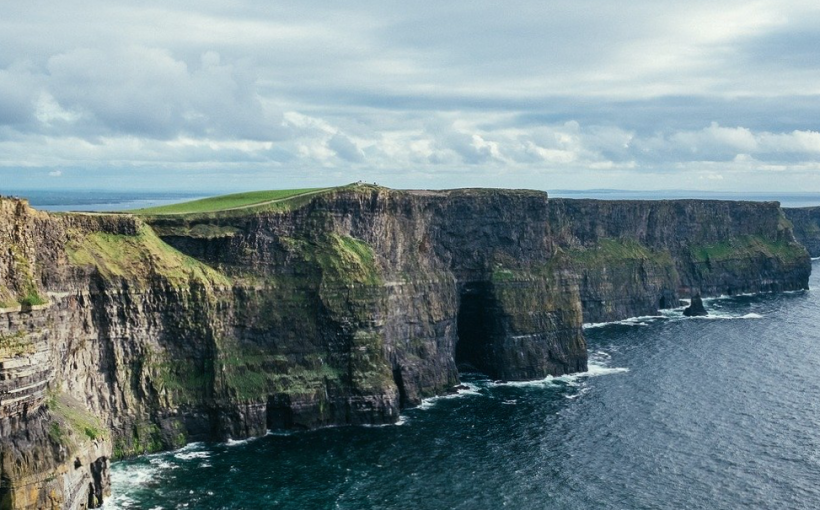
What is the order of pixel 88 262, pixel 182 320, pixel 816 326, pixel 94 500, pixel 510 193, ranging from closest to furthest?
pixel 94 500 < pixel 88 262 < pixel 182 320 < pixel 510 193 < pixel 816 326

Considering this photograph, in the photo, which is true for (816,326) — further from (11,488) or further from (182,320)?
(11,488)


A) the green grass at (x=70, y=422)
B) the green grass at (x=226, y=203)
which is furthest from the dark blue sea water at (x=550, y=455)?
the green grass at (x=226, y=203)

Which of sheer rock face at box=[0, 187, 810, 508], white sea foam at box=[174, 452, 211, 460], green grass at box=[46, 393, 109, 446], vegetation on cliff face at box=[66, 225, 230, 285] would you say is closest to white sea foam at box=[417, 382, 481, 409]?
sheer rock face at box=[0, 187, 810, 508]

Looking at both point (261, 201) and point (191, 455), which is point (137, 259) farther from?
point (261, 201)

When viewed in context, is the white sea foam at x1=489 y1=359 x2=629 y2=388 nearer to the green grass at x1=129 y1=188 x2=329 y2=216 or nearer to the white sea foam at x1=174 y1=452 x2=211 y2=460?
the green grass at x1=129 y1=188 x2=329 y2=216

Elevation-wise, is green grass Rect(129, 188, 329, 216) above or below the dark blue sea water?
above

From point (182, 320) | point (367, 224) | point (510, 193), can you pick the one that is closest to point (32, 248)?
point (182, 320)

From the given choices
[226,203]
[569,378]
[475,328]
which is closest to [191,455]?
[226,203]
